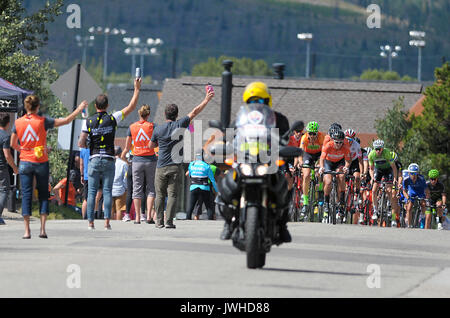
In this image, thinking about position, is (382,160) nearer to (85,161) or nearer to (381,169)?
(381,169)

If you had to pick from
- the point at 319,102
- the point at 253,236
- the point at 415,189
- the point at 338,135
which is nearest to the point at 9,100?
the point at 338,135

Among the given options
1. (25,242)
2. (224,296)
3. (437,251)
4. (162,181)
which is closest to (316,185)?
(162,181)

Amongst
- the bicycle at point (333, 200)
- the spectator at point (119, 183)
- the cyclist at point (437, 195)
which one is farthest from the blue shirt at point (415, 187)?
the spectator at point (119, 183)

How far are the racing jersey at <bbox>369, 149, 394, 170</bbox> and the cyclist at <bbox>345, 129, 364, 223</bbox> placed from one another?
0.49 meters

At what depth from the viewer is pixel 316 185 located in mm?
22172

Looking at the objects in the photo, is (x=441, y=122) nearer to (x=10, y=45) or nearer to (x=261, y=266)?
(x=10, y=45)

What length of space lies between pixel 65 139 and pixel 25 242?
380 inches

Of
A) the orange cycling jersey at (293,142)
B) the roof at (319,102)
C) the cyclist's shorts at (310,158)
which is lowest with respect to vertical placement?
the cyclist's shorts at (310,158)

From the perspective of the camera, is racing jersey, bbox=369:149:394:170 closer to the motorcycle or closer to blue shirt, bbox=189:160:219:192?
blue shirt, bbox=189:160:219:192

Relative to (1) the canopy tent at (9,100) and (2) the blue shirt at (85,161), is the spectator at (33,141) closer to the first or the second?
(2) the blue shirt at (85,161)

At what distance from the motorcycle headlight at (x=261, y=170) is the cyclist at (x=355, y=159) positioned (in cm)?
1033

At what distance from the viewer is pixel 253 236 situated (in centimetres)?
1173

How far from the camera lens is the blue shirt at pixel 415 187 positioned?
27.7m

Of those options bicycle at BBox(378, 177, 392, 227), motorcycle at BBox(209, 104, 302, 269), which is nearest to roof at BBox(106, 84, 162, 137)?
bicycle at BBox(378, 177, 392, 227)
